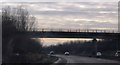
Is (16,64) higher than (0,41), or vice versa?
(0,41)

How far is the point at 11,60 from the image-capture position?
30.1m

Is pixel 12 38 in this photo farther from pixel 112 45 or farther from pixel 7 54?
pixel 112 45

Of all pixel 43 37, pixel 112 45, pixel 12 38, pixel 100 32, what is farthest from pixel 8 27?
pixel 112 45

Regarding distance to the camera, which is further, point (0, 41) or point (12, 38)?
point (12, 38)

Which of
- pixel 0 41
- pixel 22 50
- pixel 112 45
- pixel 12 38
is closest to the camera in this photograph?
pixel 0 41

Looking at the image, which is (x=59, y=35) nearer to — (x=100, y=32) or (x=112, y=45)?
(x=100, y=32)

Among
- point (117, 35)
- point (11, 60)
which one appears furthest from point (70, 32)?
point (11, 60)

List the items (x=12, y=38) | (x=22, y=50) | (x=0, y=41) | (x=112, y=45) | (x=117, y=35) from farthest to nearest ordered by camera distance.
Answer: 1. (x=112, y=45)
2. (x=117, y=35)
3. (x=22, y=50)
4. (x=12, y=38)
5. (x=0, y=41)

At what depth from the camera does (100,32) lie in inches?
4203

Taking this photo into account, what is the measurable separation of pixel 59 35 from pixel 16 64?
2958 inches

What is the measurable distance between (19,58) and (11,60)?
2.51 metres

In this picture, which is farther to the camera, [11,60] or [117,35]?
[117,35]

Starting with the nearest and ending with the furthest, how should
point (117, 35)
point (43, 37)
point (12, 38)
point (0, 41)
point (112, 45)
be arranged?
point (0, 41)
point (12, 38)
point (43, 37)
point (117, 35)
point (112, 45)

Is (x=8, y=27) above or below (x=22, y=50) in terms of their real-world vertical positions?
above
